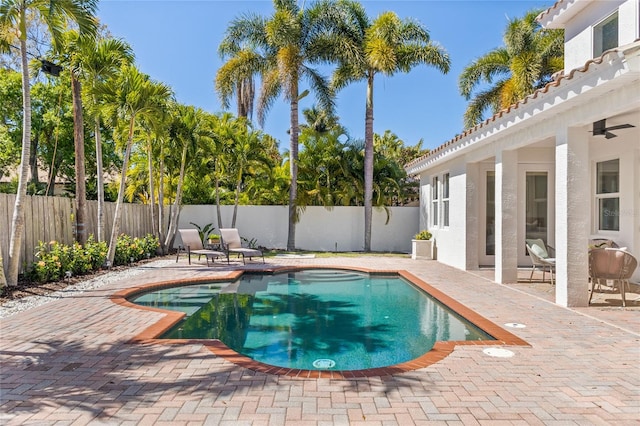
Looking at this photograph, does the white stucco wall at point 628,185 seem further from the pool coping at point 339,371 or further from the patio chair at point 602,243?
the pool coping at point 339,371

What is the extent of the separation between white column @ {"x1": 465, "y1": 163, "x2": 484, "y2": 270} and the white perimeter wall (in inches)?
294

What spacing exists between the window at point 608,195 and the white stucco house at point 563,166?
26 mm

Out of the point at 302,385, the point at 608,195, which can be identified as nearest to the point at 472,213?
the point at 608,195

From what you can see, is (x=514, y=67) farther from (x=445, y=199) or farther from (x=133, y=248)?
(x=133, y=248)

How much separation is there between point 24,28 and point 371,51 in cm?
1283

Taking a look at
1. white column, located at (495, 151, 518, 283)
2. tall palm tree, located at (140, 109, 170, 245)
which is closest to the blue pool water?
white column, located at (495, 151, 518, 283)

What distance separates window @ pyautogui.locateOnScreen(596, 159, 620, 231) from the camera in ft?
31.1

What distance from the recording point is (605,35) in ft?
28.9

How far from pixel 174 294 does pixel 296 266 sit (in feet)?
15.2

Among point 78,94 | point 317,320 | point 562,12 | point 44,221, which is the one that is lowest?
point 317,320

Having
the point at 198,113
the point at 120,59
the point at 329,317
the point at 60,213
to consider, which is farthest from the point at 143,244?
the point at 329,317

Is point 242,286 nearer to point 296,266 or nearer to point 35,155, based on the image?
point 296,266

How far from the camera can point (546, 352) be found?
486 centimetres

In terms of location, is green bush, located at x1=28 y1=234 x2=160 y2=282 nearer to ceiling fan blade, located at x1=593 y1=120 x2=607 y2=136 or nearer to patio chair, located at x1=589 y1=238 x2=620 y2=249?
ceiling fan blade, located at x1=593 y1=120 x2=607 y2=136
